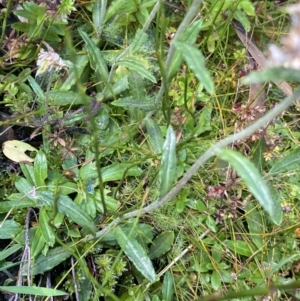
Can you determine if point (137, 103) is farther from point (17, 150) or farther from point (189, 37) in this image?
point (17, 150)

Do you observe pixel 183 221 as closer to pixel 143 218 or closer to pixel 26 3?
pixel 143 218

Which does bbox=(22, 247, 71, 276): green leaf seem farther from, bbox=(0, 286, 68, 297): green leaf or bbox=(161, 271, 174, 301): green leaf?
bbox=(161, 271, 174, 301): green leaf

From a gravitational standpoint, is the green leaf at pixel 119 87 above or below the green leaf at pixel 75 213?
above

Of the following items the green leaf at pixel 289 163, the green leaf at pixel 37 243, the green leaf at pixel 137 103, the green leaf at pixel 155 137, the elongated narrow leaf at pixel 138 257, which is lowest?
the green leaf at pixel 37 243

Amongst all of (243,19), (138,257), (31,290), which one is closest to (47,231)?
(31,290)

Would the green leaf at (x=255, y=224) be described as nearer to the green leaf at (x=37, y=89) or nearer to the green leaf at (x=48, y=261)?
the green leaf at (x=48, y=261)

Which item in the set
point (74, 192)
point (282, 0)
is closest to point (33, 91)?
point (74, 192)

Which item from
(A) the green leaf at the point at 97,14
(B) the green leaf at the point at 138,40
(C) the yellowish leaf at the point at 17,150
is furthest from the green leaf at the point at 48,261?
(A) the green leaf at the point at 97,14
